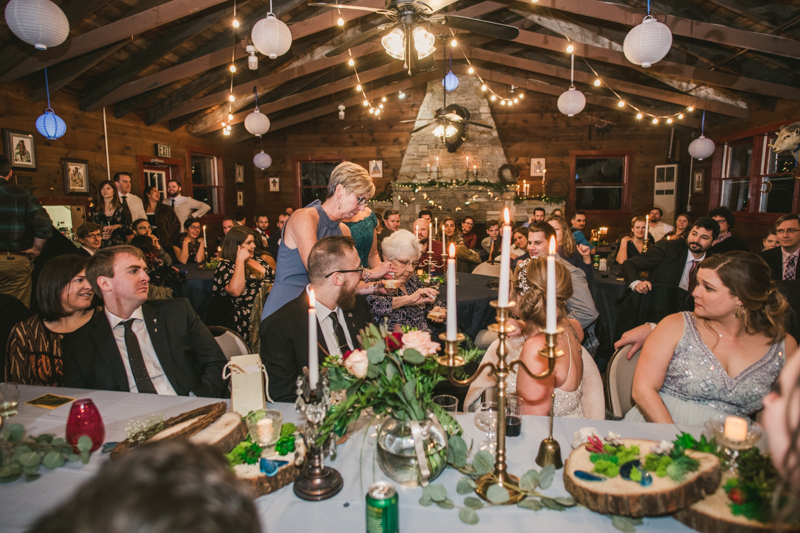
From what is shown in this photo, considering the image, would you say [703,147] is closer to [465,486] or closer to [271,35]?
[271,35]

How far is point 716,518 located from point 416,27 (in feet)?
11.0

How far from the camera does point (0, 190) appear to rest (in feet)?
11.2

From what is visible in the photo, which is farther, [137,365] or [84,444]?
[137,365]

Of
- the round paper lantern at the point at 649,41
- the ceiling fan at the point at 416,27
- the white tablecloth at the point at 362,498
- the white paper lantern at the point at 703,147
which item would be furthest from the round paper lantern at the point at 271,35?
the white paper lantern at the point at 703,147

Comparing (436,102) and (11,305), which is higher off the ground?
(436,102)

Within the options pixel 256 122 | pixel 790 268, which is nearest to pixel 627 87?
pixel 790 268

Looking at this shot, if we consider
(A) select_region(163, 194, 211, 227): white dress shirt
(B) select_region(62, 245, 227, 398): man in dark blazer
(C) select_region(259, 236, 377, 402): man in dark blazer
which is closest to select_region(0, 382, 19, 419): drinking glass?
(B) select_region(62, 245, 227, 398): man in dark blazer

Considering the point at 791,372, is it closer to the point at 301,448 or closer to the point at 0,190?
the point at 301,448

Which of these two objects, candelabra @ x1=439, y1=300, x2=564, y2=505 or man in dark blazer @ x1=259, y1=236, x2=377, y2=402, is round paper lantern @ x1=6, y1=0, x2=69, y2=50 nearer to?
man in dark blazer @ x1=259, y1=236, x2=377, y2=402

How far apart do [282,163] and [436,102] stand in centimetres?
411

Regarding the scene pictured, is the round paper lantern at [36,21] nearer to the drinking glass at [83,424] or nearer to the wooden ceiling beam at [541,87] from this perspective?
the drinking glass at [83,424]

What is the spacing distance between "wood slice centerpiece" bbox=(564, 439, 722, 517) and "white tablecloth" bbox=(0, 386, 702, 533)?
0.05m

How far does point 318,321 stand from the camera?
79.1 inches

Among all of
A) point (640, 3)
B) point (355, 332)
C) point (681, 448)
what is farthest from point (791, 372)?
point (640, 3)
